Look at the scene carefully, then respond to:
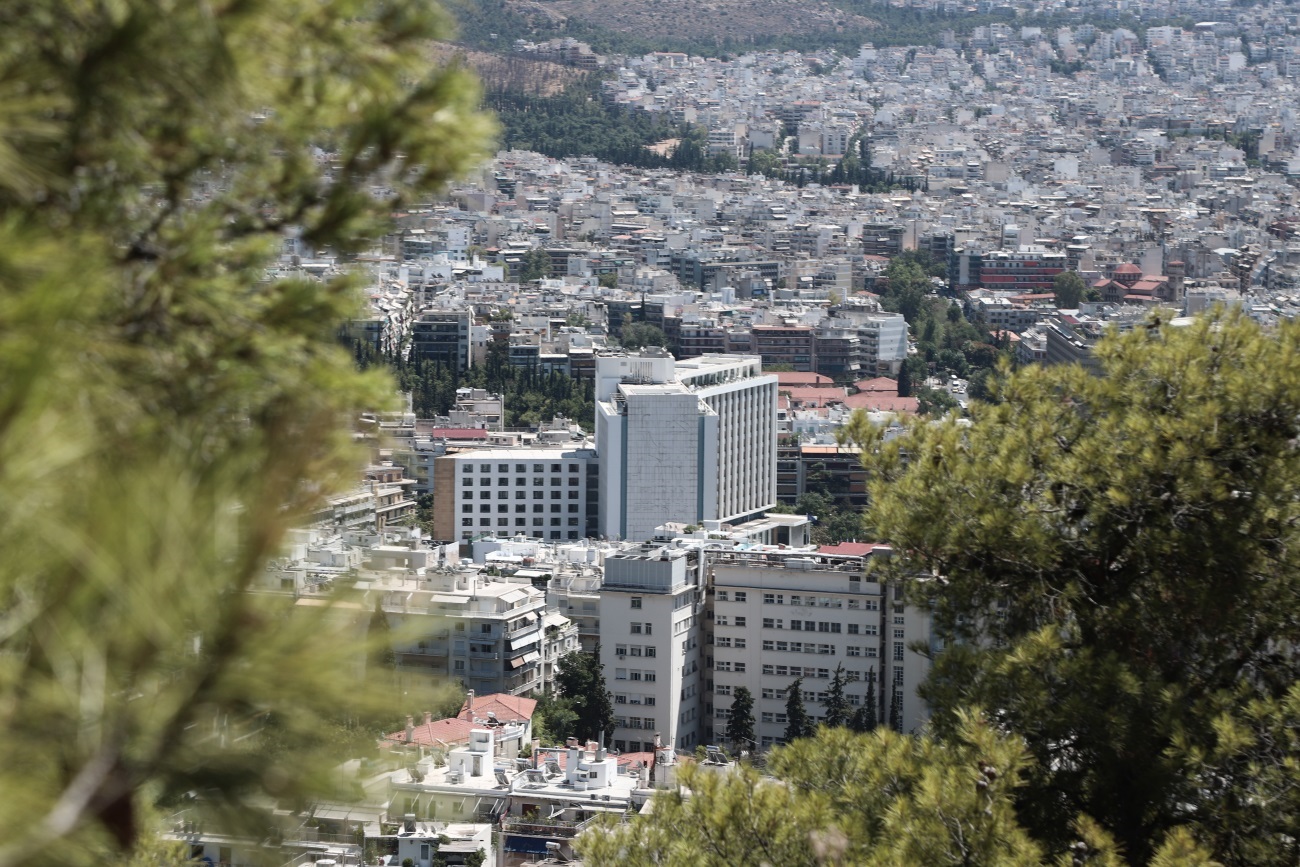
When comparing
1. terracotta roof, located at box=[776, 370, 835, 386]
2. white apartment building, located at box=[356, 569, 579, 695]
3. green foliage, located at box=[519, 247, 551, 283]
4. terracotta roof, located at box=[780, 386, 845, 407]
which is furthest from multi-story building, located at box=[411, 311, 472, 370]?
white apartment building, located at box=[356, 569, 579, 695]

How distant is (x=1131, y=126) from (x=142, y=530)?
6084 centimetres

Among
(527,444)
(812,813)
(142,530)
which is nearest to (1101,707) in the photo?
(812,813)

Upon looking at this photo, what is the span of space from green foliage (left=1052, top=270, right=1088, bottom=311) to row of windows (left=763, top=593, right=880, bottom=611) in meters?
23.3

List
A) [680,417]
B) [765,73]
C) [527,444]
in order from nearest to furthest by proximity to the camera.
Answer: [680,417] → [527,444] → [765,73]

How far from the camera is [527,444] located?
22.9m

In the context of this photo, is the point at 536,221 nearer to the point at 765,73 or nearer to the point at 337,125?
the point at 765,73

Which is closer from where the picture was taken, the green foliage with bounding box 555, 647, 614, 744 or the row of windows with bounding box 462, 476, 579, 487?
the green foliage with bounding box 555, 647, 614, 744

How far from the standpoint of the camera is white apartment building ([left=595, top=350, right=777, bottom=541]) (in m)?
20.7

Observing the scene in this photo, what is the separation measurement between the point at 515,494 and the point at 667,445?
1.74 metres

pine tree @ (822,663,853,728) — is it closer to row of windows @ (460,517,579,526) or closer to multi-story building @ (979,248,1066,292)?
row of windows @ (460,517,579,526)

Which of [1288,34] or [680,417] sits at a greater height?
[1288,34]

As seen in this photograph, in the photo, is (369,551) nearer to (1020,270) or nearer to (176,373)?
(176,373)

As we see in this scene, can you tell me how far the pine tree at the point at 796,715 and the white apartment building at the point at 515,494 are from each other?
24.2 feet

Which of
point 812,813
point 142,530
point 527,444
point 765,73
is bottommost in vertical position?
point 527,444
